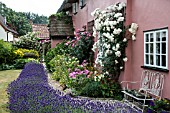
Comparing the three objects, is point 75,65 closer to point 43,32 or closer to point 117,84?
point 117,84

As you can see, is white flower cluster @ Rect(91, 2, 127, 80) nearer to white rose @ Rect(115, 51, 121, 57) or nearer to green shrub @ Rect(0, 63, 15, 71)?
white rose @ Rect(115, 51, 121, 57)

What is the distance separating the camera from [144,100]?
6.26 m

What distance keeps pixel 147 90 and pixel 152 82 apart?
280 millimetres

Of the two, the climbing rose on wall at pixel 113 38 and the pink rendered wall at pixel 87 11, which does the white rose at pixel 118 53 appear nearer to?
the climbing rose on wall at pixel 113 38

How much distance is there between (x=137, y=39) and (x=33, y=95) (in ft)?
12.6

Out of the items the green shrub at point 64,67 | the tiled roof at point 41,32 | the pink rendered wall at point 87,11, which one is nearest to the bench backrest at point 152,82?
the pink rendered wall at point 87,11

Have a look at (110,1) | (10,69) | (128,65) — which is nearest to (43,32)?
(10,69)

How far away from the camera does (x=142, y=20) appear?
7.32 meters

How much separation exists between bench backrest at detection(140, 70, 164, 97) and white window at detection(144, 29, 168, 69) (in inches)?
10.1

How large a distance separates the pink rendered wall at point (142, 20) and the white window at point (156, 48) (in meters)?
0.18

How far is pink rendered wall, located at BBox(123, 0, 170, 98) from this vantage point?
612cm

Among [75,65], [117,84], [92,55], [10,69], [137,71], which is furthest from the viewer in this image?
[10,69]

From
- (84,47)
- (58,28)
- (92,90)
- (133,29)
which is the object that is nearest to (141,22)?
(133,29)

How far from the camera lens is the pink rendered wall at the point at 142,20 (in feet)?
20.1
